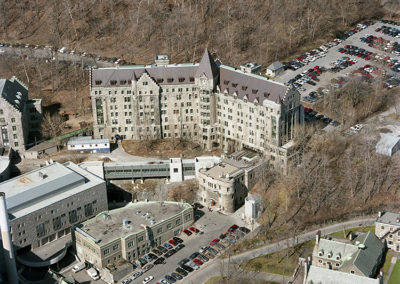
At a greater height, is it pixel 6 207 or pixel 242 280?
pixel 6 207

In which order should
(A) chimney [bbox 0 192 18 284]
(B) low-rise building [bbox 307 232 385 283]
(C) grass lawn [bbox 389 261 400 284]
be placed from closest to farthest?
(B) low-rise building [bbox 307 232 385 283]
(A) chimney [bbox 0 192 18 284]
(C) grass lawn [bbox 389 261 400 284]

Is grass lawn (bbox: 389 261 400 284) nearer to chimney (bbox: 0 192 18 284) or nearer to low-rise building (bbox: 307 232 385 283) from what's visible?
low-rise building (bbox: 307 232 385 283)

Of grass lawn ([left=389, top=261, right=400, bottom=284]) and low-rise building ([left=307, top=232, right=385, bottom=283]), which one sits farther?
grass lawn ([left=389, top=261, right=400, bottom=284])

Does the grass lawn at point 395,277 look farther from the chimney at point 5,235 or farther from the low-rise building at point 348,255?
the chimney at point 5,235

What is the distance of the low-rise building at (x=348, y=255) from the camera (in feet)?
630

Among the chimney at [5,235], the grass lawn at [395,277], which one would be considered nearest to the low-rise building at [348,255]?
the grass lawn at [395,277]

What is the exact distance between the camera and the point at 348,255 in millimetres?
195250

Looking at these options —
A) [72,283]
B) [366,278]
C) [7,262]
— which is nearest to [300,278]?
[366,278]

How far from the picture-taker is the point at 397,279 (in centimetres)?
19562

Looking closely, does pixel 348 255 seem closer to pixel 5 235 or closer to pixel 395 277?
pixel 395 277

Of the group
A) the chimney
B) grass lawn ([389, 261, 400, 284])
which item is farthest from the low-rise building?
the chimney

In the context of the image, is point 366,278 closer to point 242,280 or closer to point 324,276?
point 324,276

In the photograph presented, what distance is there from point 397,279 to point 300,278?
1020 inches

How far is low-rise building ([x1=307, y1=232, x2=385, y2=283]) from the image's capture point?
192 metres
